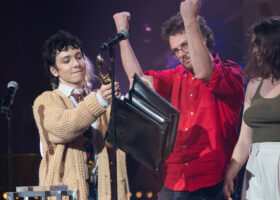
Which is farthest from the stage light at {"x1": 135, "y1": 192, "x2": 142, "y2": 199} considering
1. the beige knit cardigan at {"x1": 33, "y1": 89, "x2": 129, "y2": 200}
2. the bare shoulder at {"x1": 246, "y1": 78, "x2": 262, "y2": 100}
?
the bare shoulder at {"x1": 246, "y1": 78, "x2": 262, "y2": 100}

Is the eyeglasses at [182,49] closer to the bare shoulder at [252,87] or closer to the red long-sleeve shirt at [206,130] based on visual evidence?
the red long-sleeve shirt at [206,130]

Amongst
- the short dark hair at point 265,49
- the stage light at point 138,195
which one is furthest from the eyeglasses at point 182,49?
the stage light at point 138,195

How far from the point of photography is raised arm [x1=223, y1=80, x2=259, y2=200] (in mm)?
2338

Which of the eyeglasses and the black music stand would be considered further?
the eyeglasses

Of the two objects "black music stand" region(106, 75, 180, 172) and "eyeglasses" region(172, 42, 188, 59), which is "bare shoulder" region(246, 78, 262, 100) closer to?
"eyeglasses" region(172, 42, 188, 59)

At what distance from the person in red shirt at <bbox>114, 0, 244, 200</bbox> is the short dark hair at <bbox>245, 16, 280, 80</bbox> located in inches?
6.3

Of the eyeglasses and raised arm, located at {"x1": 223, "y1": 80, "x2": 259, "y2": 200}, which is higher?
the eyeglasses

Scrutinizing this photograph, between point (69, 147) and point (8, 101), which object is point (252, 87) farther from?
point (8, 101)

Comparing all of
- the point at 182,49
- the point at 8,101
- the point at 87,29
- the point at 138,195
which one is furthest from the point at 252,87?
the point at 87,29

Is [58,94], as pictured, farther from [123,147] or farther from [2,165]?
[2,165]

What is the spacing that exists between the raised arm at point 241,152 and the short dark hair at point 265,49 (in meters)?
0.08

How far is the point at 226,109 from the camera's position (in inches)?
99.3

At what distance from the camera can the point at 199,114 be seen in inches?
97.1

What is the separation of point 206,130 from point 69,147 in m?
0.79
